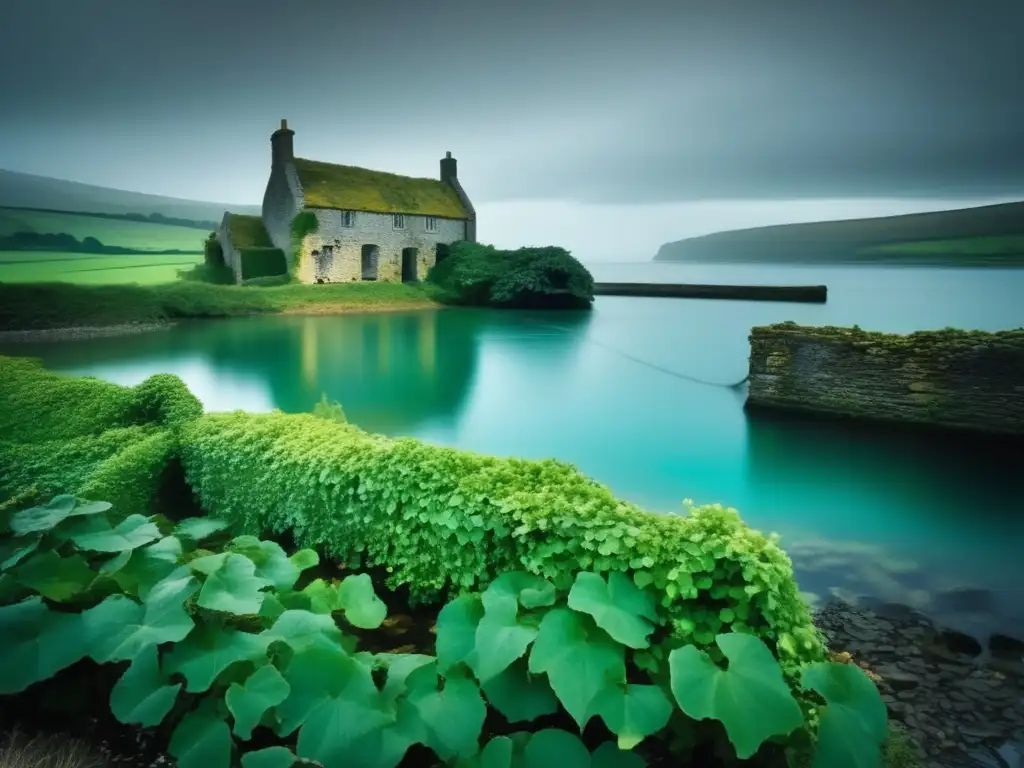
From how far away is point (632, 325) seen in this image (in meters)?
3.47

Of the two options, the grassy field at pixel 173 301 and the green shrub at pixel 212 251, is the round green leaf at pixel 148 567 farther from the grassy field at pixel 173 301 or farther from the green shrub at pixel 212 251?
the green shrub at pixel 212 251

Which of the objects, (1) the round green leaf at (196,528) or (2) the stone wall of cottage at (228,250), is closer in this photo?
(1) the round green leaf at (196,528)

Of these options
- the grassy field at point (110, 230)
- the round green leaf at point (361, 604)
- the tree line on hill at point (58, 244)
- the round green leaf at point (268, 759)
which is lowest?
the round green leaf at point (268, 759)

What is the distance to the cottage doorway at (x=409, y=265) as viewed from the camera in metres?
3.93

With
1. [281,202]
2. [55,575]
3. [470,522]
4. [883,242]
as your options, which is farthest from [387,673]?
[883,242]

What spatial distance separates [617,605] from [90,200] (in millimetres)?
3188

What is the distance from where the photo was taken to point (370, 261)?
12.9 ft

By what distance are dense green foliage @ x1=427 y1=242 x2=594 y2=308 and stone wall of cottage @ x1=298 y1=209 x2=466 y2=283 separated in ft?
0.41

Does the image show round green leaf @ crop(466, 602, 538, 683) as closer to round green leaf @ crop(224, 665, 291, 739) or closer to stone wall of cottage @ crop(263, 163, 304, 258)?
round green leaf @ crop(224, 665, 291, 739)

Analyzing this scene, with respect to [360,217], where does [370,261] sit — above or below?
below

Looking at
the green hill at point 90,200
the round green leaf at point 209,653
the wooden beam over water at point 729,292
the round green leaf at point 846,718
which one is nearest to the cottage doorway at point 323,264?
the green hill at point 90,200

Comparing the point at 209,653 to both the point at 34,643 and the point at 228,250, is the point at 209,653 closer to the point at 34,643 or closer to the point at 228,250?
the point at 34,643

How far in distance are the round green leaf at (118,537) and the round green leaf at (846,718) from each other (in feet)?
7.25

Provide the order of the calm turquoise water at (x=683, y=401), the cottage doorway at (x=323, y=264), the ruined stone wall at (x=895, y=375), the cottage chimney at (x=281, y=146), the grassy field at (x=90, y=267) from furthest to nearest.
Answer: the cottage doorway at (x=323, y=264) < the cottage chimney at (x=281, y=146) < the grassy field at (x=90, y=267) < the ruined stone wall at (x=895, y=375) < the calm turquoise water at (x=683, y=401)
